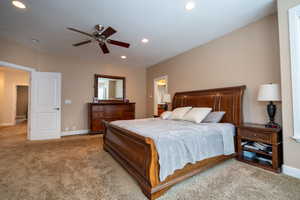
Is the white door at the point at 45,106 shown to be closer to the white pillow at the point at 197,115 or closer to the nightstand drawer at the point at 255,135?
the white pillow at the point at 197,115

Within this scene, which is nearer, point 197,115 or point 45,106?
point 197,115

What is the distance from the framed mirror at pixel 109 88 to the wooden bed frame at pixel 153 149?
2.60 meters

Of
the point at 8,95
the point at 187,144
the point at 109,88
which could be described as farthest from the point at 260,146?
the point at 8,95

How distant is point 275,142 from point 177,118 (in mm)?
1804

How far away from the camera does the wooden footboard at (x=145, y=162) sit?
1612 mm

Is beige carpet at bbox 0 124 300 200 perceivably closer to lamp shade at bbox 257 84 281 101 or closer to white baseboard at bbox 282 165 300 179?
white baseboard at bbox 282 165 300 179

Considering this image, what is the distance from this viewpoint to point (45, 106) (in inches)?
171

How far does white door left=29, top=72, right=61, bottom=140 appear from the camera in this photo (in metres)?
4.19

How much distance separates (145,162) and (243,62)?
2930 mm

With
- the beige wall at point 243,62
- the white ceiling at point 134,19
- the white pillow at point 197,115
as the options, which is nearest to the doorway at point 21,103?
the white ceiling at point 134,19

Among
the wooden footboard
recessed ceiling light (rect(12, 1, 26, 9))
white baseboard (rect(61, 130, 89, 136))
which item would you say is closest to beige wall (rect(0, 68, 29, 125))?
white baseboard (rect(61, 130, 89, 136))

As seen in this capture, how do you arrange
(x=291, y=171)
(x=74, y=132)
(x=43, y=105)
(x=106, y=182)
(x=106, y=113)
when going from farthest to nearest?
(x=106, y=113)
(x=74, y=132)
(x=43, y=105)
(x=291, y=171)
(x=106, y=182)

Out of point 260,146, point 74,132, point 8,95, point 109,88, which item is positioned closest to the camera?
point 260,146

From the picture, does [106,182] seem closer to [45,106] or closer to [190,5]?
[190,5]
